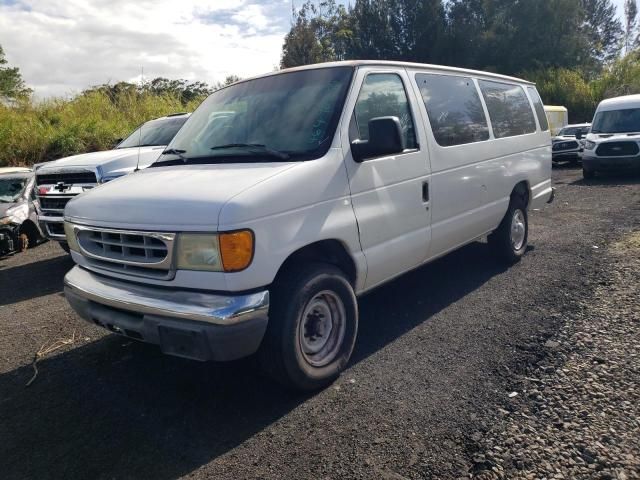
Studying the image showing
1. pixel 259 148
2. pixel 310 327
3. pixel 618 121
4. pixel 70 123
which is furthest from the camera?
pixel 70 123

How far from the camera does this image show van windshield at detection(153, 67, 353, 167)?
11.5 ft

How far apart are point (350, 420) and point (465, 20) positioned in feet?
154

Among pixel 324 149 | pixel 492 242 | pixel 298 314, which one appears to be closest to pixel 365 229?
pixel 324 149

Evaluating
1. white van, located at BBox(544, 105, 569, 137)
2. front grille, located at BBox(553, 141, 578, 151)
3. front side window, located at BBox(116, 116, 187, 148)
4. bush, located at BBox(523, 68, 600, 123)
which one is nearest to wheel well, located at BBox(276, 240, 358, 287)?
front side window, located at BBox(116, 116, 187, 148)

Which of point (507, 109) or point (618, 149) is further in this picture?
point (618, 149)

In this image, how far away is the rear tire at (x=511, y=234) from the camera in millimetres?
5863

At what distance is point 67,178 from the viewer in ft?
22.6

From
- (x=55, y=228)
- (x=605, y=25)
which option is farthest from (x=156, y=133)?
(x=605, y=25)

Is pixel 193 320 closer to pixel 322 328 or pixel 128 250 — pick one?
pixel 128 250

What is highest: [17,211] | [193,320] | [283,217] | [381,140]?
[381,140]

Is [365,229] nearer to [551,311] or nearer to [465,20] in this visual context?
[551,311]

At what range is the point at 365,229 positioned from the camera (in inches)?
143

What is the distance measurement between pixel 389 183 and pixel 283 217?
45.3 inches

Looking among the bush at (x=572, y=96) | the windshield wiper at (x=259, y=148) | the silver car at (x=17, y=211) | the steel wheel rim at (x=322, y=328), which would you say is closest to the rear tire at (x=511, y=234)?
the steel wheel rim at (x=322, y=328)
